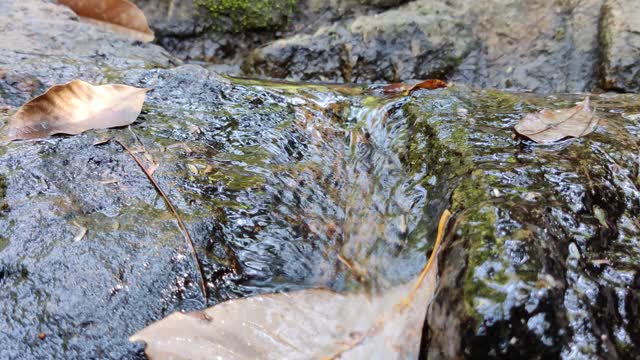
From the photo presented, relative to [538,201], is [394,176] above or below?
below

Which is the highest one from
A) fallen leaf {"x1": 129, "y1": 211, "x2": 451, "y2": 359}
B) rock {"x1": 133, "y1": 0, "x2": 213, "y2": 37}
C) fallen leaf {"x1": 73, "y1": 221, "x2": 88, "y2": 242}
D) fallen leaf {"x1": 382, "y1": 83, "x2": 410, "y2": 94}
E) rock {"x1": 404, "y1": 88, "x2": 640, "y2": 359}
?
rock {"x1": 133, "y1": 0, "x2": 213, "y2": 37}

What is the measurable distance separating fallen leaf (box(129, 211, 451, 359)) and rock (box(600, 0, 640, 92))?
6.74 feet

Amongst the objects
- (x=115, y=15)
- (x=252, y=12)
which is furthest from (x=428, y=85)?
(x=115, y=15)

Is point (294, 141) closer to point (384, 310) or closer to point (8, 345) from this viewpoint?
point (384, 310)

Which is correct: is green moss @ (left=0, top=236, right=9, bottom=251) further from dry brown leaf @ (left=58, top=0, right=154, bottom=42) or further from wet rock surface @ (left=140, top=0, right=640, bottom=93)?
wet rock surface @ (left=140, top=0, right=640, bottom=93)

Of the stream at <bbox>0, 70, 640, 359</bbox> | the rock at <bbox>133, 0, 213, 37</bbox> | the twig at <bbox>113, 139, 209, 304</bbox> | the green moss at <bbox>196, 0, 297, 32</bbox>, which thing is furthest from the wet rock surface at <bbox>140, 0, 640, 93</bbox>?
the twig at <bbox>113, 139, 209, 304</bbox>

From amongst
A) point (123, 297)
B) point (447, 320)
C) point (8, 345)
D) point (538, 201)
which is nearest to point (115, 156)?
point (123, 297)

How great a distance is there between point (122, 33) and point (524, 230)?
2.67 metres

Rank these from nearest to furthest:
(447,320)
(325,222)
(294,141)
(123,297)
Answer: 1. (447,320)
2. (123,297)
3. (325,222)
4. (294,141)

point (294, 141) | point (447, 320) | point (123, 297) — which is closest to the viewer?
point (447, 320)

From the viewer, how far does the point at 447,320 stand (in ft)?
3.57

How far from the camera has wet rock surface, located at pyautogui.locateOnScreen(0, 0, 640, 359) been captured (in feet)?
3.61

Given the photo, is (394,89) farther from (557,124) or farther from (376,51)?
(557,124)

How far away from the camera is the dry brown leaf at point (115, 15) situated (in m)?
3.06
